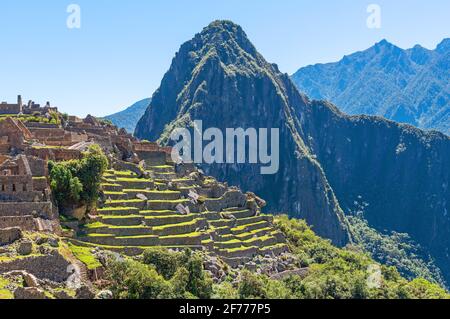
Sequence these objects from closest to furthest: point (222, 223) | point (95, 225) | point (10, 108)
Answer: point (95, 225), point (222, 223), point (10, 108)

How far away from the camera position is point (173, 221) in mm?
44906

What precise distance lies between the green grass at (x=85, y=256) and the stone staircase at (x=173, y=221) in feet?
3.92

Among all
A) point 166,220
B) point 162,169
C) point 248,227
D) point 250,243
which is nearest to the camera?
point 166,220

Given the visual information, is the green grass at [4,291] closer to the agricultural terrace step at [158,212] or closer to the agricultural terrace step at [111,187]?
the agricultural terrace step at [111,187]

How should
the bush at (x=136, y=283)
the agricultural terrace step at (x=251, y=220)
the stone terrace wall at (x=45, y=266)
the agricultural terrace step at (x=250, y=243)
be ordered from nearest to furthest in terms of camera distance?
the stone terrace wall at (x=45, y=266)
the bush at (x=136, y=283)
the agricultural terrace step at (x=250, y=243)
the agricultural terrace step at (x=251, y=220)

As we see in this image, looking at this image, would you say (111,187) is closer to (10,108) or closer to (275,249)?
(275,249)

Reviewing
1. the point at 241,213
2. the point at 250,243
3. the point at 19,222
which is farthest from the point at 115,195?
the point at 241,213

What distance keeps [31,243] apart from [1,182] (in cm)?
595

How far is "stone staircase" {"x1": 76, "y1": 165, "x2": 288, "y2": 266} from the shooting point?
3931cm

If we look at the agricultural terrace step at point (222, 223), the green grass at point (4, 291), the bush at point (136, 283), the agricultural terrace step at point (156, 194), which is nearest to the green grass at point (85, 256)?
the bush at point (136, 283)

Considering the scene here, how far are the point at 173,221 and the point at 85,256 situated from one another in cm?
1181

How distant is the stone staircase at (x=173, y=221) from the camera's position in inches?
1548

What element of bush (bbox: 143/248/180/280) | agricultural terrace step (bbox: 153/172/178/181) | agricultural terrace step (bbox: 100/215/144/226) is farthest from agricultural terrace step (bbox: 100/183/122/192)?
agricultural terrace step (bbox: 153/172/178/181)
